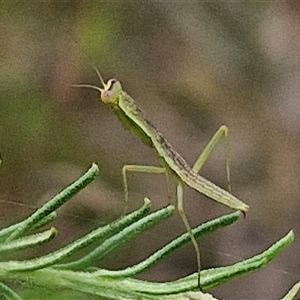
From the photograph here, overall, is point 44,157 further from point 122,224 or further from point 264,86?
point 122,224

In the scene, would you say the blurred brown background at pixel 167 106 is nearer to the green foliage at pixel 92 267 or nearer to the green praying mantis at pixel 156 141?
the green praying mantis at pixel 156 141

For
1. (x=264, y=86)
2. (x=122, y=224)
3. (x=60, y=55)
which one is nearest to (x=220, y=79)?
(x=264, y=86)

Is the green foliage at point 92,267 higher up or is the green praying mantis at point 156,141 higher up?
the green praying mantis at point 156,141

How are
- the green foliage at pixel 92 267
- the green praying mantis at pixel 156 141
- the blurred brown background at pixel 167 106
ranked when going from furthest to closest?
the blurred brown background at pixel 167 106
the green praying mantis at pixel 156 141
the green foliage at pixel 92 267

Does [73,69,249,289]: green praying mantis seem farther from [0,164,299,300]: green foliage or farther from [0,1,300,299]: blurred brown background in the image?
[0,1,300,299]: blurred brown background

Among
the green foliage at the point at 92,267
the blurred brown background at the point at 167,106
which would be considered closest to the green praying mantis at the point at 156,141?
the green foliage at the point at 92,267

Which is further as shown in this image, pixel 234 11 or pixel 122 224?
pixel 234 11
